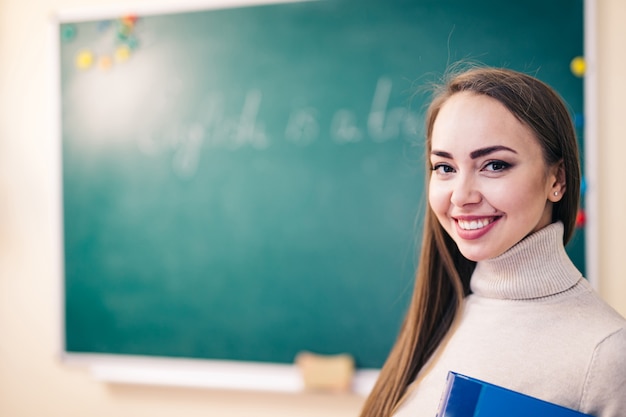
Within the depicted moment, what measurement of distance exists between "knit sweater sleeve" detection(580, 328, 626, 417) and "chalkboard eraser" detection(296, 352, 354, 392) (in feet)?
4.32

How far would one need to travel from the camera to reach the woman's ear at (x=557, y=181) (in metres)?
0.80

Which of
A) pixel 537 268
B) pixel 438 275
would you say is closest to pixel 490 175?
pixel 537 268

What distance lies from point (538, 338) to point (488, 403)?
0.15 meters

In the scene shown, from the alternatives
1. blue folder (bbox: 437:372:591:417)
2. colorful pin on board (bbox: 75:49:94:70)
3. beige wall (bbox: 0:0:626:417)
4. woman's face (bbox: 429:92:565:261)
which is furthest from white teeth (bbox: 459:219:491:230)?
colorful pin on board (bbox: 75:49:94:70)

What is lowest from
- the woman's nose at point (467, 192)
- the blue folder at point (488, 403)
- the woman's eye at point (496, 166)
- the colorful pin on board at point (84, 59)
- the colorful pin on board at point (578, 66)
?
the blue folder at point (488, 403)

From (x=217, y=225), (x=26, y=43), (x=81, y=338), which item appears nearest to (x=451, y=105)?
(x=217, y=225)

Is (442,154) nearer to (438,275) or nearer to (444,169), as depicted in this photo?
(444,169)

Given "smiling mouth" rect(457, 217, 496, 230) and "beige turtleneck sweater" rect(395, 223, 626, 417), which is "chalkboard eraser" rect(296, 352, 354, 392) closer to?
"beige turtleneck sweater" rect(395, 223, 626, 417)

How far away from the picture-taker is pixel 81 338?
2227 millimetres

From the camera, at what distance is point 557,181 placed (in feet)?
2.67

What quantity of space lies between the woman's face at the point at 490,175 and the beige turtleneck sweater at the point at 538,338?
0.04 meters

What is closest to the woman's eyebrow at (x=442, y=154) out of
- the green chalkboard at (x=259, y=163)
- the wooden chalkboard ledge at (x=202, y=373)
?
the green chalkboard at (x=259, y=163)

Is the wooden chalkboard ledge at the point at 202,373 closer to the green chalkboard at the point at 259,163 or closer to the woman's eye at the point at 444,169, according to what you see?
the green chalkboard at the point at 259,163

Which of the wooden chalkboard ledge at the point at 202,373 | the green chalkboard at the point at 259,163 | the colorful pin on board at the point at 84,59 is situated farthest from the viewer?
the colorful pin on board at the point at 84,59
